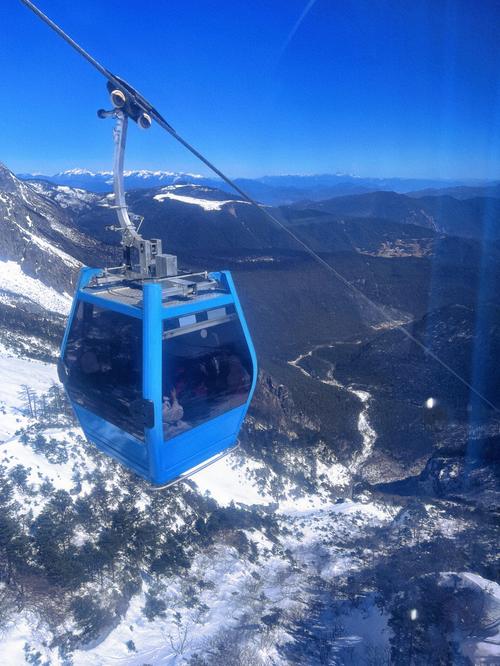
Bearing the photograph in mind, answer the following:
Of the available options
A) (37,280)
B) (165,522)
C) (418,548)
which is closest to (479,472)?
(418,548)

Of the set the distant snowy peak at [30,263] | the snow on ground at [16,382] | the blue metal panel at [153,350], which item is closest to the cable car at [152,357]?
the blue metal panel at [153,350]

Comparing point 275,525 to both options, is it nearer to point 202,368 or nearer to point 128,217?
point 202,368

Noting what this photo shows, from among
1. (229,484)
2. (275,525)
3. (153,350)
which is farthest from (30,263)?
(153,350)

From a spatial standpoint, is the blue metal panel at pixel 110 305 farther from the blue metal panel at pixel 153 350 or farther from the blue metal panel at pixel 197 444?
the blue metal panel at pixel 197 444

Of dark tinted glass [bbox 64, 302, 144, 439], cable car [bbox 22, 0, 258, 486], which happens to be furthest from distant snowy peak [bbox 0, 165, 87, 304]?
cable car [bbox 22, 0, 258, 486]

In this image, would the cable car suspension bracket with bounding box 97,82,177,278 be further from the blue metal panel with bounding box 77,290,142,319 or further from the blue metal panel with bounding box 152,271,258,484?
the blue metal panel with bounding box 152,271,258,484

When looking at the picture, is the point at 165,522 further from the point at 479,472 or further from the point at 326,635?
the point at 479,472
